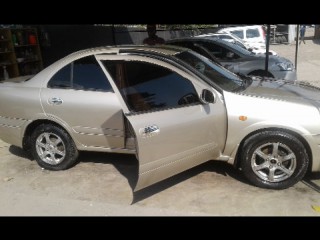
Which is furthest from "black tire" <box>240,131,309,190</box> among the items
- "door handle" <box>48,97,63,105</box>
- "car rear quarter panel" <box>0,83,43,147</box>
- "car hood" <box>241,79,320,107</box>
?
"car rear quarter panel" <box>0,83,43,147</box>

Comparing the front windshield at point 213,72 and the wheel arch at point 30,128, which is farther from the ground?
the front windshield at point 213,72

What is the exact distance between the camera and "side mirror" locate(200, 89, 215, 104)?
155 inches

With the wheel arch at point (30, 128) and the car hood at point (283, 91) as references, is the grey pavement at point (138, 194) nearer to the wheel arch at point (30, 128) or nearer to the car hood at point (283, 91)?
the wheel arch at point (30, 128)

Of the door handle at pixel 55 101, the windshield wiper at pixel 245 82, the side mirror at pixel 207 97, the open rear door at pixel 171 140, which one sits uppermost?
the side mirror at pixel 207 97

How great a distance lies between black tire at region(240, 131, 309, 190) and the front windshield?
2.47ft

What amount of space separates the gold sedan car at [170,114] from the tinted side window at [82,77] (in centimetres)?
1

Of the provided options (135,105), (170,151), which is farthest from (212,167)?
(135,105)

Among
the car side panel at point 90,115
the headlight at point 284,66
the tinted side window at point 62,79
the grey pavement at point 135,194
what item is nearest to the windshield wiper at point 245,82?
the grey pavement at point 135,194

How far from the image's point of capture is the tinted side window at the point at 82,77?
4493 millimetres

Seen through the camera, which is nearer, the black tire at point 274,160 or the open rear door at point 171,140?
the open rear door at point 171,140

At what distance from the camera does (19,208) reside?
398cm

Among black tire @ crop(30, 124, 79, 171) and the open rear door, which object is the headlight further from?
black tire @ crop(30, 124, 79, 171)

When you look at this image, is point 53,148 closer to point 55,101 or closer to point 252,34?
point 55,101
